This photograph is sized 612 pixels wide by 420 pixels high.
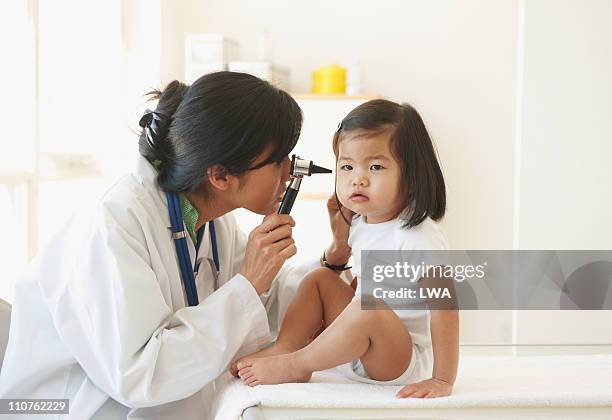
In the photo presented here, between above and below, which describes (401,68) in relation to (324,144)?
above

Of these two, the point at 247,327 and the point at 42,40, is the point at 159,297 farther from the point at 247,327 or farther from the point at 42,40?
the point at 42,40

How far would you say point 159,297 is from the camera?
4.41ft

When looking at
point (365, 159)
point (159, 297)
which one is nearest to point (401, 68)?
point (365, 159)

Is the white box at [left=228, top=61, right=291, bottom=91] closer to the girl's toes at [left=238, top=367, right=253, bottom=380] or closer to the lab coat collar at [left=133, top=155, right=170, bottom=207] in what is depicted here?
the lab coat collar at [left=133, top=155, right=170, bottom=207]

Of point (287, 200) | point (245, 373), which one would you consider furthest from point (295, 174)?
point (245, 373)

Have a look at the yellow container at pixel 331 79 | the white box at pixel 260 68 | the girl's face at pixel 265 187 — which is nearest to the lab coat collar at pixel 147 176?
the girl's face at pixel 265 187

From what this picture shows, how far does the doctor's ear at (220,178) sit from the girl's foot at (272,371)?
1.12 feet

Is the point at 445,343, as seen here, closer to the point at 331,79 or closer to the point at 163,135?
the point at 163,135

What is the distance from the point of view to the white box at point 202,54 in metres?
3.78

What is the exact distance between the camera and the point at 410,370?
4.69ft

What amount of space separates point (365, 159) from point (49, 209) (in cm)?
173

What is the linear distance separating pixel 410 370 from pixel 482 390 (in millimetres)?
191

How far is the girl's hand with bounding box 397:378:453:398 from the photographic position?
4.01 feet

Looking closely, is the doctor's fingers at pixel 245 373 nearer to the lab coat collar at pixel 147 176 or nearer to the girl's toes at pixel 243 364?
the girl's toes at pixel 243 364
